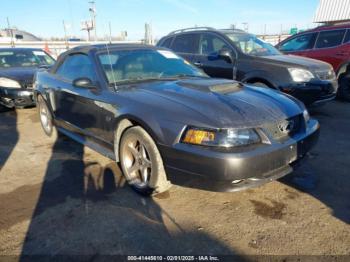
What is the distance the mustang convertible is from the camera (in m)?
2.55

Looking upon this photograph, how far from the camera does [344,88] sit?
24.2ft

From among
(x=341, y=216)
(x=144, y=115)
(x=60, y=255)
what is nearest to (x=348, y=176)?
(x=341, y=216)

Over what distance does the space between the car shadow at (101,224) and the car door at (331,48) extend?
243 inches

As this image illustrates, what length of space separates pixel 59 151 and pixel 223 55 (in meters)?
3.41

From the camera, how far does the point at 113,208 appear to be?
293cm

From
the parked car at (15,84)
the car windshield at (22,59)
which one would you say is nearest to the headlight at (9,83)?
the parked car at (15,84)

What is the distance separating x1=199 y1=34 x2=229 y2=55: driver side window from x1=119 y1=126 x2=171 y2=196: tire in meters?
3.84

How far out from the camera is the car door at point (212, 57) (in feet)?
20.2

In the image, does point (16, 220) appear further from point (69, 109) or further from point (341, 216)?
point (341, 216)

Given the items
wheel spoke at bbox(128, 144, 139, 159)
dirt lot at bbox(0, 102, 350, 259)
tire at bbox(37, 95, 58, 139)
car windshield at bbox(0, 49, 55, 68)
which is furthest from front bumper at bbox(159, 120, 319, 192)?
car windshield at bbox(0, 49, 55, 68)

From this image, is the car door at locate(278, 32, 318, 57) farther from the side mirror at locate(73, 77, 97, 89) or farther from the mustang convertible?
the side mirror at locate(73, 77, 97, 89)

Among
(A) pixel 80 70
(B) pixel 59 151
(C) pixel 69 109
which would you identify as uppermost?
(A) pixel 80 70

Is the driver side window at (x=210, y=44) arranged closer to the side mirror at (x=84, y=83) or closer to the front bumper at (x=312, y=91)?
the front bumper at (x=312, y=91)

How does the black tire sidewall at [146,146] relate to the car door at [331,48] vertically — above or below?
below
